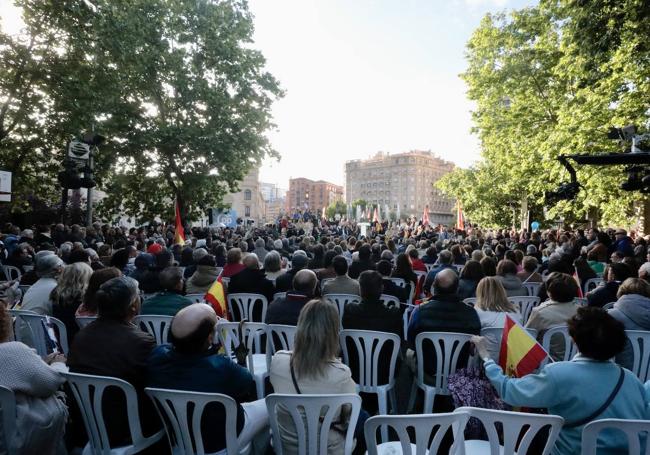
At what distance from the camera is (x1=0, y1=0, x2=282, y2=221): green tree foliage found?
57.1ft

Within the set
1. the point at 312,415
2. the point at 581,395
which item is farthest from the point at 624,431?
the point at 312,415

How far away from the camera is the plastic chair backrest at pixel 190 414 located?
222 centimetres

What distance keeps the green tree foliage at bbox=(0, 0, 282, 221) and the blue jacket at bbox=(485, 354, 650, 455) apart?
52.9 feet

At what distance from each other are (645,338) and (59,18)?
17.0 metres

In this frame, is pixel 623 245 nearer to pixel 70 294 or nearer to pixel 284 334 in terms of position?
pixel 284 334

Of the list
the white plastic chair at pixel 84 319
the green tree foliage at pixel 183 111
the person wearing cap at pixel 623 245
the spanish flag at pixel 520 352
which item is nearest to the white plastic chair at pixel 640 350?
the spanish flag at pixel 520 352

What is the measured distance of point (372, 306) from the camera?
13.9 feet

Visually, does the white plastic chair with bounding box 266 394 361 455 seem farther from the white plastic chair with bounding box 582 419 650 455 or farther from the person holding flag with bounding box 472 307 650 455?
the white plastic chair with bounding box 582 419 650 455

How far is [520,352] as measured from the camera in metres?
2.84

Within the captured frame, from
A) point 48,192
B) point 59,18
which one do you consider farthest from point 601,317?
point 48,192

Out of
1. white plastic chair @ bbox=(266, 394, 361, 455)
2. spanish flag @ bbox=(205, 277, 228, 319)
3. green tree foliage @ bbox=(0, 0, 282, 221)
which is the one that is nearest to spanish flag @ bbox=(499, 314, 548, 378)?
white plastic chair @ bbox=(266, 394, 361, 455)

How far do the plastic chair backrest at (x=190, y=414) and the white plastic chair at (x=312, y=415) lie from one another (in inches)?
8.9

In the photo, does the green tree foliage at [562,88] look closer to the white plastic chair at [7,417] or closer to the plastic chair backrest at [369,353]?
the plastic chair backrest at [369,353]

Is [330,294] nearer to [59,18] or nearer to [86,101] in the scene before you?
[86,101]
